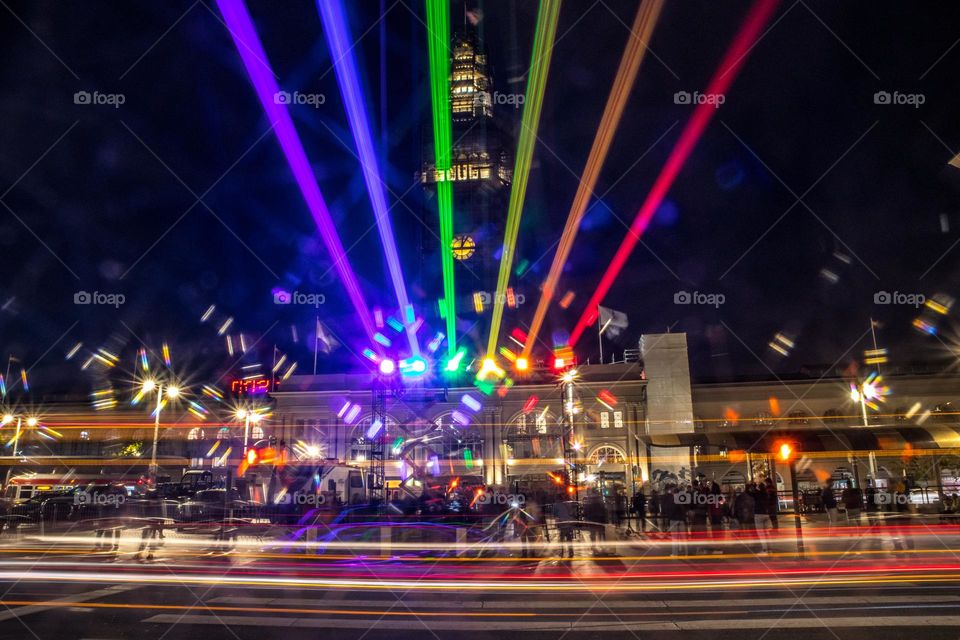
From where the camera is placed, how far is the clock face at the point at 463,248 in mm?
85562

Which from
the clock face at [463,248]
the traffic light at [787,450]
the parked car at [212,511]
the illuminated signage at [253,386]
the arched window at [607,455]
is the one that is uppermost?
the clock face at [463,248]

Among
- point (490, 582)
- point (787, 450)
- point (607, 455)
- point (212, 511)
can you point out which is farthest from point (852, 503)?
point (607, 455)

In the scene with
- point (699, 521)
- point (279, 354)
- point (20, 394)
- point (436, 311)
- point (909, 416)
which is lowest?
point (699, 521)

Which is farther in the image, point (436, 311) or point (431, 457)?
point (436, 311)

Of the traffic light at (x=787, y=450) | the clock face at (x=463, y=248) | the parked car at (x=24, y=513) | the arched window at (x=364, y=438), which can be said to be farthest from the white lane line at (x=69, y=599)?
the clock face at (x=463, y=248)

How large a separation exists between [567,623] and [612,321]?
2691 inches

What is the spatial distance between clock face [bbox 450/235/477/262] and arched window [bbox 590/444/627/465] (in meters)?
39.5

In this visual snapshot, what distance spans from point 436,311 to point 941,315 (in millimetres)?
54659

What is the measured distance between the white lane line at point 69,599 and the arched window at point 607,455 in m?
45.5

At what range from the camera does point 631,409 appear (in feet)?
183

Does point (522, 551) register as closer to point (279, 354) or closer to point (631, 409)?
point (631, 409)

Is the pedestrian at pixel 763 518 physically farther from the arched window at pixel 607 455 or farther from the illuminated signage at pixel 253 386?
the arched window at pixel 607 455

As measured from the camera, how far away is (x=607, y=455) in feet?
175

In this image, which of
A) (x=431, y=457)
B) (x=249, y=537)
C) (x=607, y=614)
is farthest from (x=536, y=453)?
(x=607, y=614)
